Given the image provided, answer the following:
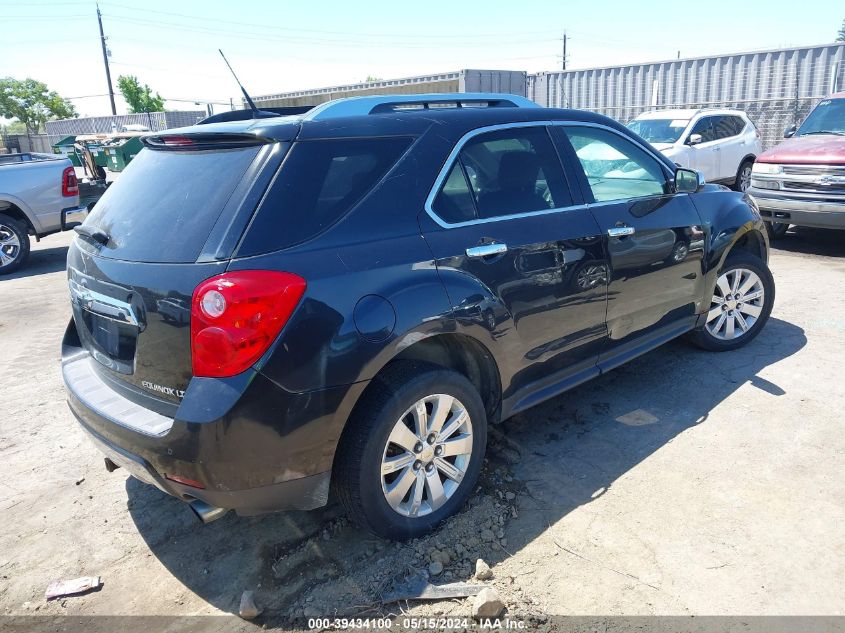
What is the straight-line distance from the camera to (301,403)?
8.05 ft

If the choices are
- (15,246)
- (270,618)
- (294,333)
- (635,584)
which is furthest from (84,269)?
(15,246)

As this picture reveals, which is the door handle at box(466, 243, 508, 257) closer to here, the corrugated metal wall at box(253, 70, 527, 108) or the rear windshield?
the rear windshield

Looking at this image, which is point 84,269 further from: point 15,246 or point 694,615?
point 15,246

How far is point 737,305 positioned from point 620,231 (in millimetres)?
1825

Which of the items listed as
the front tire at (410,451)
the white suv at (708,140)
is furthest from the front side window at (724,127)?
the front tire at (410,451)

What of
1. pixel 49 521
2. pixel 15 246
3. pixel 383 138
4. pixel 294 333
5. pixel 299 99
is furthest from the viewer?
pixel 299 99

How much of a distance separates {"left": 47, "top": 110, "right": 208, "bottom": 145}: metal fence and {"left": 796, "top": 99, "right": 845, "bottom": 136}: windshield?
2526cm

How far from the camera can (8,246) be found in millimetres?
9633

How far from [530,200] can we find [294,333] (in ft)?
5.26

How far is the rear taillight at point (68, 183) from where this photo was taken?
32.9 ft

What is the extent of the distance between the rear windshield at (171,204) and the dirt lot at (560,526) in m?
1.41

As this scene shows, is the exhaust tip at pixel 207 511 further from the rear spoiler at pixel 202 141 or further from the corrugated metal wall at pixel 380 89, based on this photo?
the corrugated metal wall at pixel 380 89

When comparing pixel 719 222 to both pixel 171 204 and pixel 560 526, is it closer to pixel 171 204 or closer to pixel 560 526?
pixel 560 526

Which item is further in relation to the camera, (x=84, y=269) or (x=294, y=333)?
(x=84, y=269)
